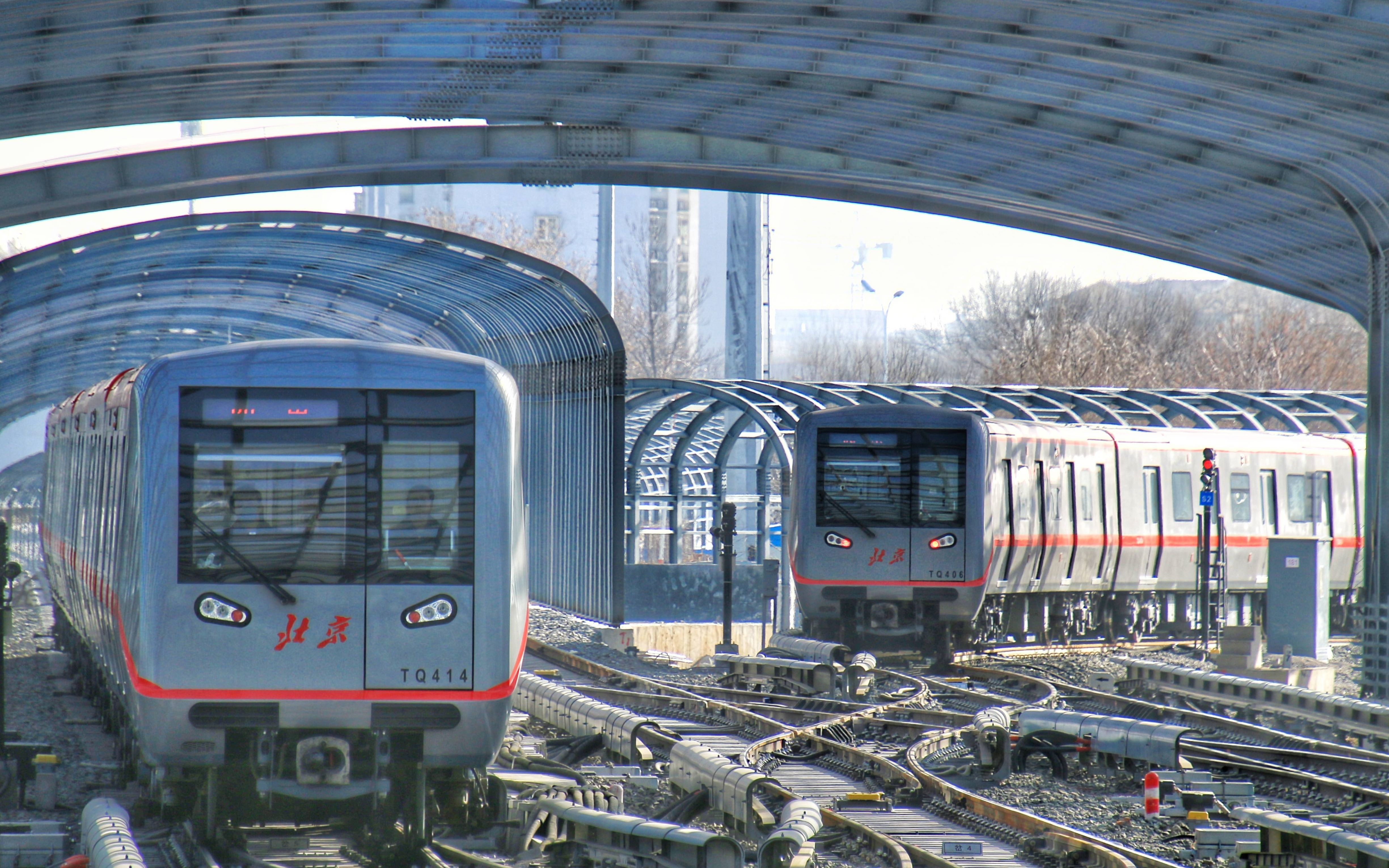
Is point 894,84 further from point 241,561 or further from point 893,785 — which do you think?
point 241,561

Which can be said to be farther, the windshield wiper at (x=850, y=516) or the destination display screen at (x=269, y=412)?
the windshield wiper at (x=850, y=516)

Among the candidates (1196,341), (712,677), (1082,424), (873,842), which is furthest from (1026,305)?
(873,842)

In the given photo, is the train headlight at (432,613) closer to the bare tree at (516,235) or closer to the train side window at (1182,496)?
the train side window at (1182,496)

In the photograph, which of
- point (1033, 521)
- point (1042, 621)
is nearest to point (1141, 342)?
point (1042, 621)

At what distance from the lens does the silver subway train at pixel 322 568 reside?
305 inches

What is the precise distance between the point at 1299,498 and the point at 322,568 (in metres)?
18.4

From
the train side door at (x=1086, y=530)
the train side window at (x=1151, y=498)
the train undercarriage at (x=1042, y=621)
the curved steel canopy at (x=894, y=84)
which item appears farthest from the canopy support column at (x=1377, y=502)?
the train side window at (x=1151, y=498)

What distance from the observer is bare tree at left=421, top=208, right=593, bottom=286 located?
7969 centimetres

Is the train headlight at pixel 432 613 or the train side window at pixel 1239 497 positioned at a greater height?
the train side window at pixel 1239 497

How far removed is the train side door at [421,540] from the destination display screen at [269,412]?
0.23 metres

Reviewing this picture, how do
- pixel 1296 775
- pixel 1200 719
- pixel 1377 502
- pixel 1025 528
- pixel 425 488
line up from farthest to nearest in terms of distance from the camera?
pixel 1025 528 < pixel 1377 502 < pixel 1200 719 < pixel 1296 775 < pixel 425 488

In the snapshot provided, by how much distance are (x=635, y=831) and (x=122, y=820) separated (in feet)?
8.05

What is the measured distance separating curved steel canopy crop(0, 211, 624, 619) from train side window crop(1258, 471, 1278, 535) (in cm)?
914

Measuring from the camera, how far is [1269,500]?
22.5m
